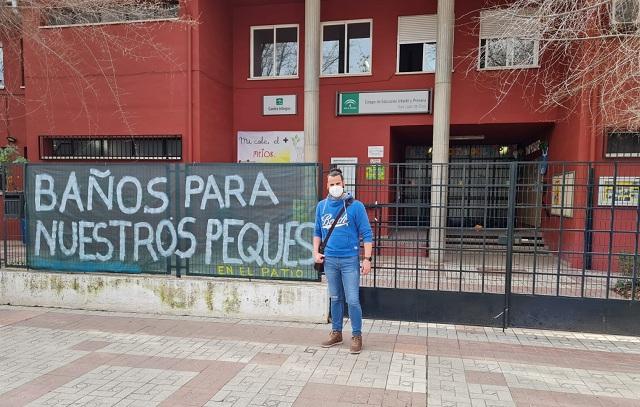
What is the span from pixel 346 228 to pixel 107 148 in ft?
29.7

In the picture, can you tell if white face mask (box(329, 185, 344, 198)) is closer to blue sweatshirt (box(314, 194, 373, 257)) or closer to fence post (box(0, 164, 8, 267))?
blue sweatshirt (box(314, 194, 373, 257))

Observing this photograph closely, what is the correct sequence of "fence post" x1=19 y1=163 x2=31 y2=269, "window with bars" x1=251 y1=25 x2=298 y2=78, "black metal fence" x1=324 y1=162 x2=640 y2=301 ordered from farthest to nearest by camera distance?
"window with bars" x1=251 y1=25 x2=298 y2=78, "fence post" x1=19 y1=163 x2=31 y2=269, "black metal fence" x1=324 y1=162 x2=640 y2=301

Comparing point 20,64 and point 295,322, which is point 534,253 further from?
point 20,64

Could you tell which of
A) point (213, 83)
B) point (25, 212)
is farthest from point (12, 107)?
point (25, 212)

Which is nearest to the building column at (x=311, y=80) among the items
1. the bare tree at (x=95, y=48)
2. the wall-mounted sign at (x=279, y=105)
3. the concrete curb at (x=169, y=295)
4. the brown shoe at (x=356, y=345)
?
the wall-mounted sign at (x=279, y=105)

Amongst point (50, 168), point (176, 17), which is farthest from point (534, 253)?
point (176, 17)

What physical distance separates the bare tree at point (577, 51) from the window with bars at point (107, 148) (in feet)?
26.4

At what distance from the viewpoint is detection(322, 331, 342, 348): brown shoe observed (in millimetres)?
4962

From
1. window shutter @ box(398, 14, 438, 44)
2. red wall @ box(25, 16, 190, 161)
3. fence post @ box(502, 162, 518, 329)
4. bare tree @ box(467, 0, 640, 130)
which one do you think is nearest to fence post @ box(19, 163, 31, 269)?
red wall @ box(25, 16, 190, 161)

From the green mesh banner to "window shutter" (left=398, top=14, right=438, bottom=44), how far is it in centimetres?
722

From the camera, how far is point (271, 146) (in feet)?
40.5

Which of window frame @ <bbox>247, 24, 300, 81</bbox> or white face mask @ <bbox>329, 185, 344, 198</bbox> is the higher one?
window frame @ <bbox>247, 24, 300, 81</bbox>

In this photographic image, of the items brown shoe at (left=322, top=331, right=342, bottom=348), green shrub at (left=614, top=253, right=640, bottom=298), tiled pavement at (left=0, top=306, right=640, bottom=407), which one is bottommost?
tiled pavement at (left=0, top=306, right=640, bottom=407)

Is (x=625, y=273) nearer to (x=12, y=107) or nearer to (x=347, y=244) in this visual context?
(x=347, y=244)
